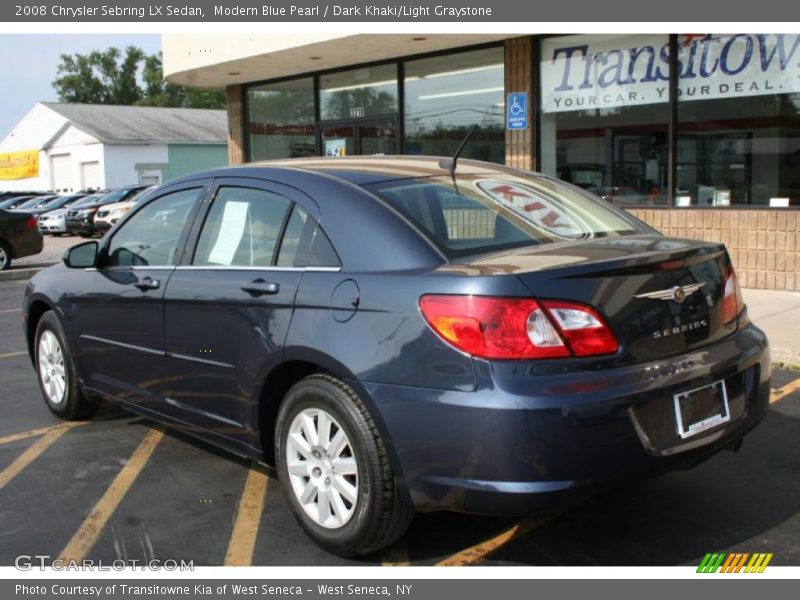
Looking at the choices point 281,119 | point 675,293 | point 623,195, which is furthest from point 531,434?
point 281,119

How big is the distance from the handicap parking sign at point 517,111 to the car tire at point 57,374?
786cm

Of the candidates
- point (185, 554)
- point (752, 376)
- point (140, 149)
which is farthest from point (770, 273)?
point (140, 149)

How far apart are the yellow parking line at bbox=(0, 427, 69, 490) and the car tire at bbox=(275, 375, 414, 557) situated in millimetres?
1822

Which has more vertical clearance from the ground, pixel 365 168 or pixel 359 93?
pixel 359 93

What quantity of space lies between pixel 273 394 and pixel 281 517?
0.62 meters

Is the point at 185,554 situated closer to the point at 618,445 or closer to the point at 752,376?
the point at 618,445

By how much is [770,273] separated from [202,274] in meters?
7.78

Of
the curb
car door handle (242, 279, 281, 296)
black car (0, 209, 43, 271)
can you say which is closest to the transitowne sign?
car door handle (242, 279, 281, 296)

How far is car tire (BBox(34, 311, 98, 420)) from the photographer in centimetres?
529

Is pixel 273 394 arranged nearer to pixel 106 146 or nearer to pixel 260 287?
pixel 260 287

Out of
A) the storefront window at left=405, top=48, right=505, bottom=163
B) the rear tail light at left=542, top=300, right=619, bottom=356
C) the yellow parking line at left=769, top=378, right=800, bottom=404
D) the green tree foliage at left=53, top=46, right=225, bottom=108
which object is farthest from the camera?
the green tree foliage at left=53, top=46, right=225, bottom=108

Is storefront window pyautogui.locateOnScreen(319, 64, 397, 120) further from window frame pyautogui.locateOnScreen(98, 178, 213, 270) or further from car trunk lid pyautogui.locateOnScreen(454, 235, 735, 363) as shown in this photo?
car trunk lid pyautogui.locateOnScreen(454, 235, 735, 363)

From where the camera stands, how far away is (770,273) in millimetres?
9727

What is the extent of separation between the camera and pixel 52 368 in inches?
218
